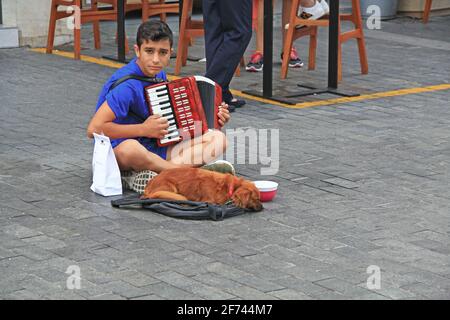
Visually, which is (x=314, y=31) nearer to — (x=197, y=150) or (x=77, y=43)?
(x=77, y=43)

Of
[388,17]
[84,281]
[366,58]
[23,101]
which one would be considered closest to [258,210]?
[84,281]

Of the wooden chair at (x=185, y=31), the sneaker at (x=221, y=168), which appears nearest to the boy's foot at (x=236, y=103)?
the wooden chair at (x=185, y=31)

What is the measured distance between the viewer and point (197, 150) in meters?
6.54

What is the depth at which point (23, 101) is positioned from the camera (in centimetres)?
910

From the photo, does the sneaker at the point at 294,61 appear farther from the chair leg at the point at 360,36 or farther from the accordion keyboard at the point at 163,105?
the accordion keyboard at the point at 163,105

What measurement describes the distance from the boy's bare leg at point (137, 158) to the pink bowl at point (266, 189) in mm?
550

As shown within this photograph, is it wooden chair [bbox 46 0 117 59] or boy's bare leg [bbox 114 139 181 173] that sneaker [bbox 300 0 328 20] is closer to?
wooden chair [bbox 46 0 117 59]

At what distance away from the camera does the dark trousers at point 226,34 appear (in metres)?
8.83

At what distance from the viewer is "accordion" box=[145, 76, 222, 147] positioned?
6.41 m

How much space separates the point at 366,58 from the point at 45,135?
12.9 feet

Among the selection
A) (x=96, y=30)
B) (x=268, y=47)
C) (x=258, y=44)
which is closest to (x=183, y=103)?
(x=268, y=47)

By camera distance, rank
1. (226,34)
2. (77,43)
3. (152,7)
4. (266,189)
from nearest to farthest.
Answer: (266,189) < (226,34) < (77,43) < (152,7)

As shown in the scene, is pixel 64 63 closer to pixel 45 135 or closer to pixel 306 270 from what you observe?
pixel 45 135

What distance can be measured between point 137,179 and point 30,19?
5571mm
